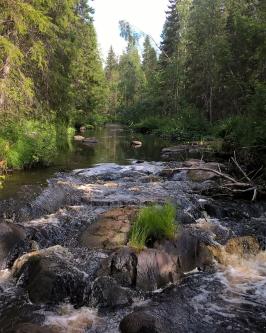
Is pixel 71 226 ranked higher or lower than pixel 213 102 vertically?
lower

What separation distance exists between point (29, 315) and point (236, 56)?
24.3 m

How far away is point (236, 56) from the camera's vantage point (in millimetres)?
27203

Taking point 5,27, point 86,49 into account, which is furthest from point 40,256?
point 86,49

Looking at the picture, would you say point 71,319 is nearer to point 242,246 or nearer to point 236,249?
point 236,249

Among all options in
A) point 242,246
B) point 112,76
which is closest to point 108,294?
point 242,246

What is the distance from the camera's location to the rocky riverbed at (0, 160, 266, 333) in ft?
21.4

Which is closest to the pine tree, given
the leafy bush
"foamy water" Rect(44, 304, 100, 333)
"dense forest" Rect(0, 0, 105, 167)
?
"dense forest" Rect(0, 0, 105, 167)

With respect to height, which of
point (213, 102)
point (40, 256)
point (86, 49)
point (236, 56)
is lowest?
point (40, 256)

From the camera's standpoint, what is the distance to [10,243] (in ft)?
28.2

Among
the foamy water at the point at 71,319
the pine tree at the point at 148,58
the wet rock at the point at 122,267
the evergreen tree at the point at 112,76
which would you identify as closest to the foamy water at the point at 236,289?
the wet rock at the point at 122,267

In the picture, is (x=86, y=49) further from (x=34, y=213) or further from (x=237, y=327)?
(x=237, y=327)

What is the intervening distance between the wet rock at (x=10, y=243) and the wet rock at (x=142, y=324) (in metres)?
3.24

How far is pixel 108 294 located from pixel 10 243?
2.63 meters

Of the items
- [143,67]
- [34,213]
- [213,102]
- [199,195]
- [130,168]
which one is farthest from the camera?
[143,67]
